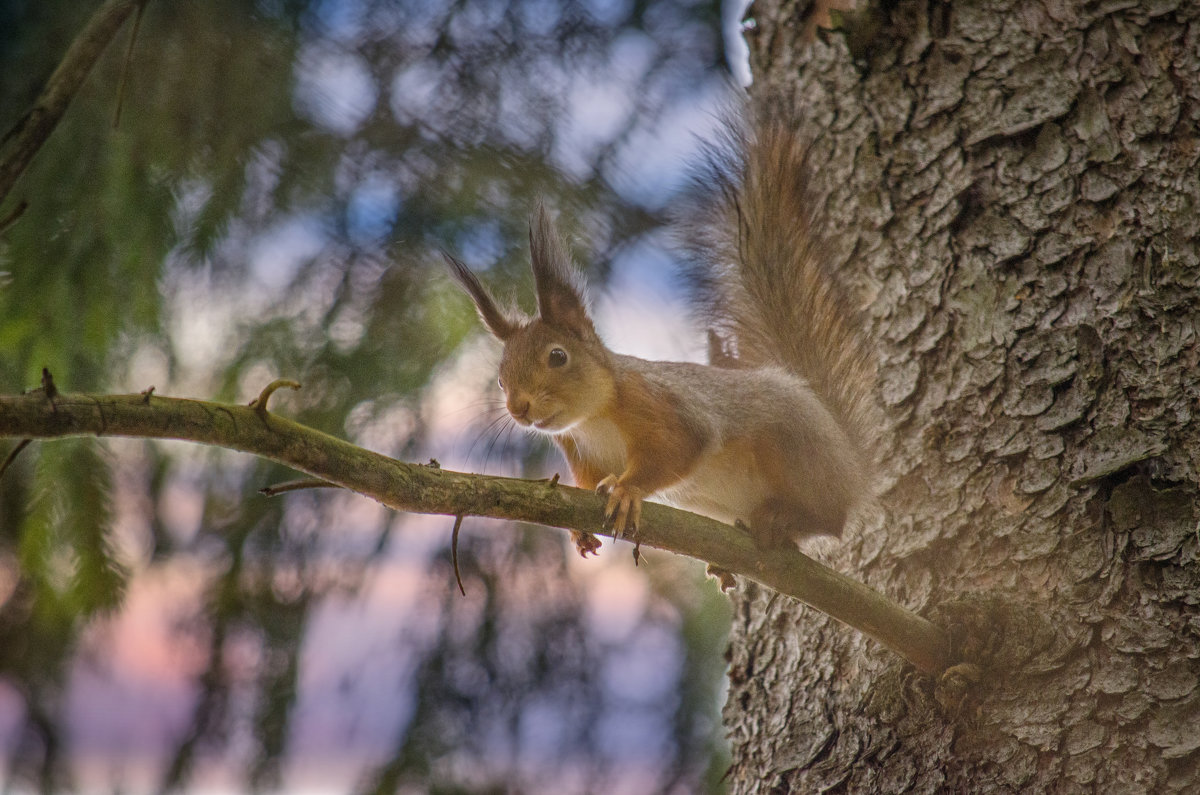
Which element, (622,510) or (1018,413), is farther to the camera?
(1018,413)

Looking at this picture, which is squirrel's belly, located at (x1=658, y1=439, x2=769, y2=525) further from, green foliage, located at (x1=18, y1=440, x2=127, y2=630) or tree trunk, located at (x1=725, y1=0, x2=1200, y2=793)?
green foliage, located at (x1=18, y1=440, x2=127, y2=630)

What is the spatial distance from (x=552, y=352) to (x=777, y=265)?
0.43 meters

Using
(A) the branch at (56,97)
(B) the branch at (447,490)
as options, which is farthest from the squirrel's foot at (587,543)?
(A) the branch at (56,97)

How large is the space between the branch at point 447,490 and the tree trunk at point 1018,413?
0.49 ft

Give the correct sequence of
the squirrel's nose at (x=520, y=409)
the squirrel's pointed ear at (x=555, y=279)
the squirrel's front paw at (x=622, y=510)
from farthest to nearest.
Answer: the squirrel's nose at (x=520, y=409) → the squirrel's pointed ear at (x=555, y=279) → the squirrel's front paw at (x=622, y=510)

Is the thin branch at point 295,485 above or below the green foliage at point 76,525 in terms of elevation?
below

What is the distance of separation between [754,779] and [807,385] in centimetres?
66

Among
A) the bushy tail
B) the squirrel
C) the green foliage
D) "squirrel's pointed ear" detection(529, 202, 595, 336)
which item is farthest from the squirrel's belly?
the green foliage

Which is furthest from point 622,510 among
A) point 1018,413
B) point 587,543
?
point 1018,413

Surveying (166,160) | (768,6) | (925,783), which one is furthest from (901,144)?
(166,160)

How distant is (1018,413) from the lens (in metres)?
1.31

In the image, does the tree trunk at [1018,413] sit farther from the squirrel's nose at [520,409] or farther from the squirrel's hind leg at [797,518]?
the squirrel's nose at [520,409]

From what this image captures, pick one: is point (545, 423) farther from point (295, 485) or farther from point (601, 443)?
point (295, 485)

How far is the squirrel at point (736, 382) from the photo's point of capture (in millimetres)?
1452
